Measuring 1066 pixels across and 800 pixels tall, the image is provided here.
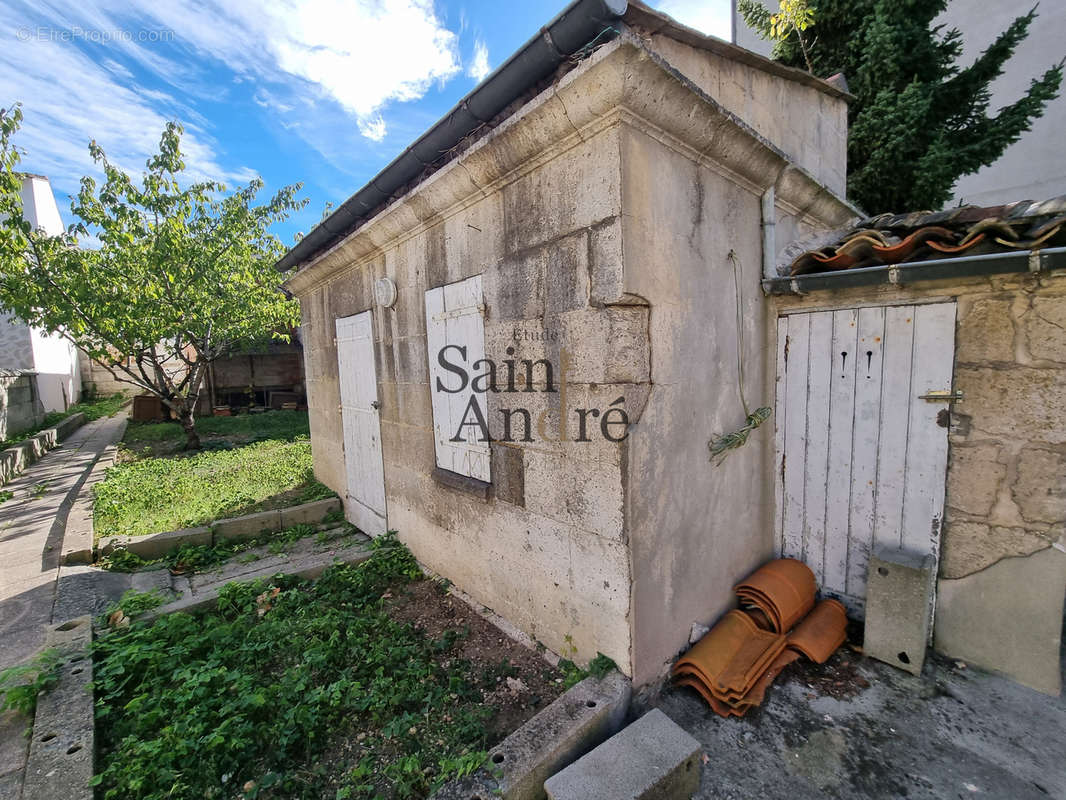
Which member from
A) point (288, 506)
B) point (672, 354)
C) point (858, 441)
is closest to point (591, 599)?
point (672, 354)

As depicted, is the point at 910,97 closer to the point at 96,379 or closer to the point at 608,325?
the point at 608,325

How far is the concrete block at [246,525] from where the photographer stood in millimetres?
5215

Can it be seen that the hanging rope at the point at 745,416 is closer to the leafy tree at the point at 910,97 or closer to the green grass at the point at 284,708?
the green grass at the point at 284,708

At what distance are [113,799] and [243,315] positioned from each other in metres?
10.2

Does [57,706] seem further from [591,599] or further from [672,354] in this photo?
[672,354]

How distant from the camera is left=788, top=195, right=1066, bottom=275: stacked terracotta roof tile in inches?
96.6

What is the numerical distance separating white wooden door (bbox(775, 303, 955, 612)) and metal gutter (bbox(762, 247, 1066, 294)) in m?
0.29

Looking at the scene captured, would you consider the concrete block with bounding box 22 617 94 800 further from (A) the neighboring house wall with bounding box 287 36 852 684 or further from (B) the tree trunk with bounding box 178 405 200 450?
(B) the tree trunk with bounding box 178 405 200 450

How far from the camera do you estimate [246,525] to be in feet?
17.6

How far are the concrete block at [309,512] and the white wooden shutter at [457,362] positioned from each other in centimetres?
305

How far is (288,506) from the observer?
5.98m

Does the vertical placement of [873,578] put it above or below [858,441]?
below

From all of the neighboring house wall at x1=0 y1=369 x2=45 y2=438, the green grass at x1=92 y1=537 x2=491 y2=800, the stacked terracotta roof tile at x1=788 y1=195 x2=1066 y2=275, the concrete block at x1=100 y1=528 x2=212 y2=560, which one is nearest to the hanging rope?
the stacked terracotta roof tile at x1=788 y1=195 x2=1066 y2=275

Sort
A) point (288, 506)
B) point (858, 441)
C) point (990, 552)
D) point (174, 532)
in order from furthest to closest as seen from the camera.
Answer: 1. point (288, 506)
2. point (174, 532)
3. point (858, 441)
4. point (990, 552)
